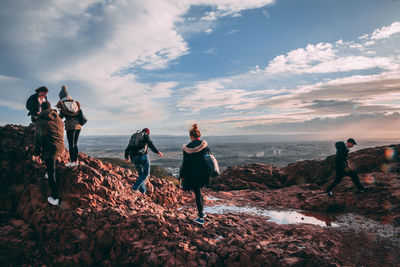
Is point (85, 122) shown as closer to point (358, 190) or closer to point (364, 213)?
point (364, 213)

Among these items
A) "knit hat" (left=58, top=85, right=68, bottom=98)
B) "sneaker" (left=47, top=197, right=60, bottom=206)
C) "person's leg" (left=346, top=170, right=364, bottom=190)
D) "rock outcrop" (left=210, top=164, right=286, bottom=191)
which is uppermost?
"knit hat" (left=58, top=85, right=68, bottom=98)

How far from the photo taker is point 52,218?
19.8ft

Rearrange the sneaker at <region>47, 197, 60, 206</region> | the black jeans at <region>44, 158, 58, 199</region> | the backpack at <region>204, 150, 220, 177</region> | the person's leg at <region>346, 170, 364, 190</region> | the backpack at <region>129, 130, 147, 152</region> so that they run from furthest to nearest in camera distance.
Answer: the person's leg at <region>346, 170, 364, 190</region>, the backpack at <region>129, 130, 147, 152</region>, the sneaker at <region>47, 197, 60, 206</region>, the black jeans at <region>44, 158, 58, 199</region>, the backpack at <region>204, 150, 220, 177</region>

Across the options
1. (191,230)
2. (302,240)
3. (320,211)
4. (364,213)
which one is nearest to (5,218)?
(191,230)

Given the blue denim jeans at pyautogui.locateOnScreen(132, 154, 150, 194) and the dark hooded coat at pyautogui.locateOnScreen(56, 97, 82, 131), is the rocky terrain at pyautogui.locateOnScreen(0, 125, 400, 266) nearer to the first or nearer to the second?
the blue denim jeans at pyautogui.locateOnScreen(132, 154, 150, 194)

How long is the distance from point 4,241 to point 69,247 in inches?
67.0

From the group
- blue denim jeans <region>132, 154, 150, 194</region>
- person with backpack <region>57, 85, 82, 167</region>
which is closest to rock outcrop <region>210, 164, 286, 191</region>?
blue denim jeans <region>132, 154, 150, 194</region>

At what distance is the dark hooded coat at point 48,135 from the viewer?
19.4 feet

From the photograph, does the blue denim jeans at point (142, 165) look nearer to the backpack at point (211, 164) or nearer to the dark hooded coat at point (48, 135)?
the dark hooded coat at point (48, 135)

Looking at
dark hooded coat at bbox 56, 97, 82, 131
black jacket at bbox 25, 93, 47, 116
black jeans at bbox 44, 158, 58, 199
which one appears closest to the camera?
black jeans at bbox 44, 158, 58, 199

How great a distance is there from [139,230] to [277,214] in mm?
6131

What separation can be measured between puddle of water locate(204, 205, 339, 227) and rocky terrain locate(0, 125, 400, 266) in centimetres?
19

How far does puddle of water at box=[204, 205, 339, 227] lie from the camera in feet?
25.6

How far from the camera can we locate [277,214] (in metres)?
8.93
